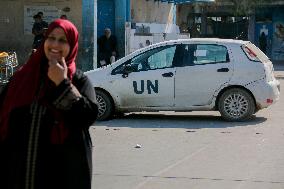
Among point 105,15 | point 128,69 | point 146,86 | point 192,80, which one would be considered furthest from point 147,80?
point 105,15

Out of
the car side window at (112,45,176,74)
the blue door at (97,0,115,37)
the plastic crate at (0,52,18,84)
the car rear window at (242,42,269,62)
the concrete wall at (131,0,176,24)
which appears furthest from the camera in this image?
the concrete wall at (131,0,176,24)

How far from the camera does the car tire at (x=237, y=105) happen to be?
12703 millimetres

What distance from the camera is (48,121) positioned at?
3.66m

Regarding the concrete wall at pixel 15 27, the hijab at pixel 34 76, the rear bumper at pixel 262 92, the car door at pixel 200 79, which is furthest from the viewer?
the concrete wall at pixel 15 27

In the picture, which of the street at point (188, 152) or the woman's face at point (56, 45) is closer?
the woman's face at point (56, 45)

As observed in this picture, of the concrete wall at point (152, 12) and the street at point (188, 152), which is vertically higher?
the concrete wall at point (152, 12)

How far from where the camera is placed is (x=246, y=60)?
42.1ft

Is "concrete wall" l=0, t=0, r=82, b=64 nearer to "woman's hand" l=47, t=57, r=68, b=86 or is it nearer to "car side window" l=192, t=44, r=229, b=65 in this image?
"car side window" l=192, t=44, r=229, b=65

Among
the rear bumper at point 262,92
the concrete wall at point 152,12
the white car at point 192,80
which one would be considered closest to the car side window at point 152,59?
the white car at point 192,80

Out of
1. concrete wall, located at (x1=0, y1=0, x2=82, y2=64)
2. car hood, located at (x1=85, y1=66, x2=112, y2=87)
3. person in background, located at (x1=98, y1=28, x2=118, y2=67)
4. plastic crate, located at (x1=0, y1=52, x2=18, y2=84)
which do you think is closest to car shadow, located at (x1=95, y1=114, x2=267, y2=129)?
car hood, located at (x1=85, y1=66, x2=112, y2=87)

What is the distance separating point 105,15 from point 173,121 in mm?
9977

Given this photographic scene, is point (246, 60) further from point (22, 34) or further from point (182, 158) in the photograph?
A: point (22, 34)

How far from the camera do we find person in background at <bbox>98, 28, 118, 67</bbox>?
2002cm

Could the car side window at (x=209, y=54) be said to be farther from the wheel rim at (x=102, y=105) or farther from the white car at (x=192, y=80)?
the wheel rim at (x=102, y=105)
